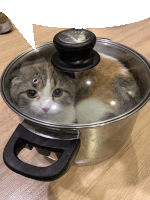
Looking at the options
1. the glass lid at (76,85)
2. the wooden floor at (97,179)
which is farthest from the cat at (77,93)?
the wooden floor at (97,179)

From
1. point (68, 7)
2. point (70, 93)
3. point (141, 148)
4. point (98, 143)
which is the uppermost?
point (68, 7)

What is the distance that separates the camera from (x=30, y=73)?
601mm

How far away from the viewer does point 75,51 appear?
0.50 m

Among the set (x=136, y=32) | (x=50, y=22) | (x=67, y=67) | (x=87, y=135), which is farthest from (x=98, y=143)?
(x=136, y=32)

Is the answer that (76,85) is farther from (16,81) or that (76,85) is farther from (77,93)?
(16,81)

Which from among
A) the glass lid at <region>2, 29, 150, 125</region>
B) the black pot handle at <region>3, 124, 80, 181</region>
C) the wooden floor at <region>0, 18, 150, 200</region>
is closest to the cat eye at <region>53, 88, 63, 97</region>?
the glass lid at <region>2, 29, 150, 125</region>

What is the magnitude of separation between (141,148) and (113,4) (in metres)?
0.50

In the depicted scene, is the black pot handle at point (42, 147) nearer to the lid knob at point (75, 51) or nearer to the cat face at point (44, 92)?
the cat face at point (44, 92)

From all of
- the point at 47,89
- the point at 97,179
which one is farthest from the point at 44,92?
the point at 97,179

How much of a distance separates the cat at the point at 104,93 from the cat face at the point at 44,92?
28 mm

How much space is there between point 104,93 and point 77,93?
0.24ft

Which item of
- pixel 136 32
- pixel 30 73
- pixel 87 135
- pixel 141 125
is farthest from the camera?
pixel 136 32

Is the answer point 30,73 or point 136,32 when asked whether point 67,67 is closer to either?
point 30,73

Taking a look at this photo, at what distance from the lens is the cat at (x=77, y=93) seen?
501 mm
